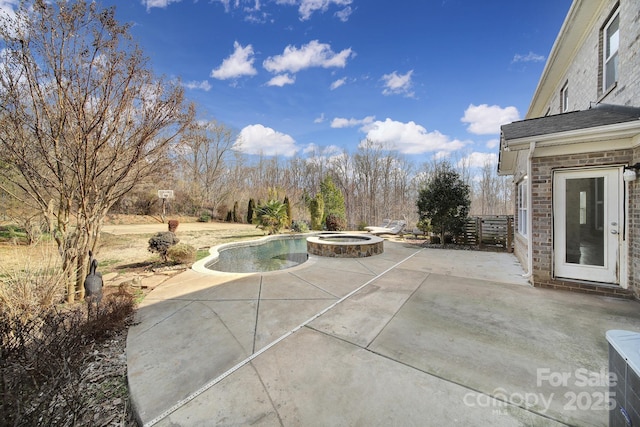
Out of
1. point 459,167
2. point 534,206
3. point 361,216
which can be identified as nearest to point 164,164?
point 534,206

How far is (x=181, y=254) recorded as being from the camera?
639cm

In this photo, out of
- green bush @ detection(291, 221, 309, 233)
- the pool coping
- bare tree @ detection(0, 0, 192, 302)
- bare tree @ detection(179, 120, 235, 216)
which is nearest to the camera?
bare tree @ detection(0, 0, 192, 302)

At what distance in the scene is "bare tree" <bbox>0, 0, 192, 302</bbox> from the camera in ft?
11.2

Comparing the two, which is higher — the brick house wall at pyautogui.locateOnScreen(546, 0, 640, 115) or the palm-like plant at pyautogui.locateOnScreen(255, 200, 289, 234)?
the brick house wall at pyautogui.locateOnScreen(546, 0, 640, 115)

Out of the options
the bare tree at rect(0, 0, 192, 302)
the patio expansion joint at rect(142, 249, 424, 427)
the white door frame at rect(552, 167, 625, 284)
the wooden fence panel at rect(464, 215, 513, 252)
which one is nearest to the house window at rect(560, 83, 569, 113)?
the wooden fence panel at rect(464, 215, 513, 252)

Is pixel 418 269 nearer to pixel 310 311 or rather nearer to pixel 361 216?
pixel 310 311

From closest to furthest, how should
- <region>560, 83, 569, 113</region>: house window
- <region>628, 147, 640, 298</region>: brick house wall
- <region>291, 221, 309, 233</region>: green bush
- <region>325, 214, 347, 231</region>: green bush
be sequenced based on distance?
<region>628, 147, 640, 298</region>: brick house wall < <region>560, 83, 569, 113</region>: house window < <region>291, 221, 309, 233</region>: green bush < <region>325, 214, 347, 231</region>: green bush

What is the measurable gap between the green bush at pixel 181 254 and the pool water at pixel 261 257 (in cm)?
48

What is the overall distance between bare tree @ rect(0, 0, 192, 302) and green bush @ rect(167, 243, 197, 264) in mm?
2097

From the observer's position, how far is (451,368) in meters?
2.32

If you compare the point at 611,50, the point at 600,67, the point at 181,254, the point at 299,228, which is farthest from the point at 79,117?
the point at 299,228

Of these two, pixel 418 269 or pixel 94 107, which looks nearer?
pixel 94 107

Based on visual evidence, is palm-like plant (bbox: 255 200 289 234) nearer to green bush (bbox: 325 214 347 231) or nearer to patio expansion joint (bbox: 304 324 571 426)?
green bush (bbox: 325 214 347 231)

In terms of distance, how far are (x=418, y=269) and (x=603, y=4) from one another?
6576mm
